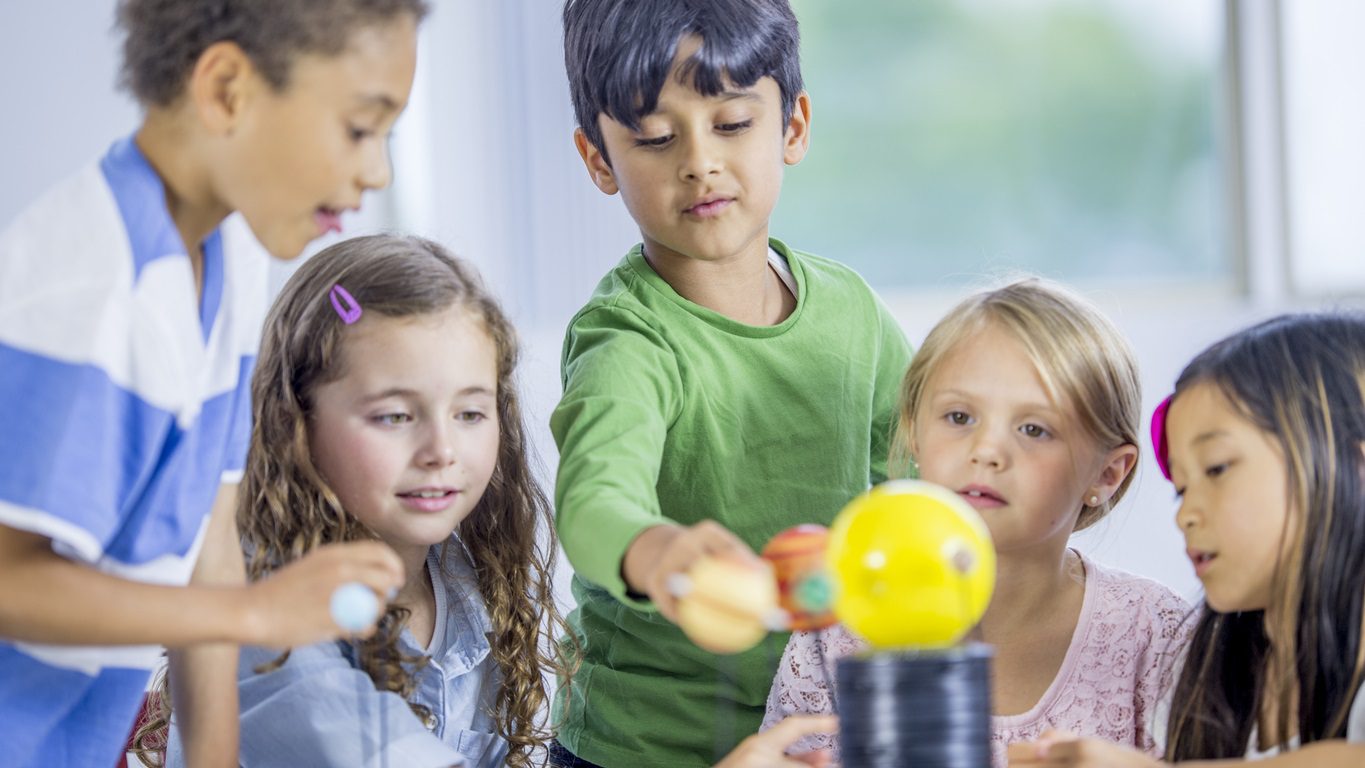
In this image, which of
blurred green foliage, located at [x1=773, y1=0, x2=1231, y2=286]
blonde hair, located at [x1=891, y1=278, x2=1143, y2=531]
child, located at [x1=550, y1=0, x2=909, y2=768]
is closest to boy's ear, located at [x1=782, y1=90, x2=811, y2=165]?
child, located at [x1=550, y1=0, x2=909, y2=768]

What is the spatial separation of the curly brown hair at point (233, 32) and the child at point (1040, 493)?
0.63m

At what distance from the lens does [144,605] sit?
2.63 ft

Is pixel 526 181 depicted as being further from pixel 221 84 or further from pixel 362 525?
pixel 221 84

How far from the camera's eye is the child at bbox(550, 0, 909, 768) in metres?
1.23

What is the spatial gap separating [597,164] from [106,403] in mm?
630

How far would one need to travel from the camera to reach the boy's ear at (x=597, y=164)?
4.40 feet

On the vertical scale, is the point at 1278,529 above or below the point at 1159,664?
above

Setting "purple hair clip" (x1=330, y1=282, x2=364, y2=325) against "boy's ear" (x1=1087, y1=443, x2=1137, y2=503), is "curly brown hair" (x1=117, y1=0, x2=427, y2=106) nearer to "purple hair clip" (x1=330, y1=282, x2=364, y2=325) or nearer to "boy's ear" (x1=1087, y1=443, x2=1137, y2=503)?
"purple hair clip" (x1=330, y1=282, x2=364, y2=325)

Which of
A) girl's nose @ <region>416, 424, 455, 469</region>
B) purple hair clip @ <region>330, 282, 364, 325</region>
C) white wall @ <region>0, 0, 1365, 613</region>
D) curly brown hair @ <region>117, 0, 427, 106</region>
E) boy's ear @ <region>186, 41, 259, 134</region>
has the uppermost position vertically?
white wall @ <region>0, 0, 1365, 613</region>

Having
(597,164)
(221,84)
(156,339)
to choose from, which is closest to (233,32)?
(221,84)

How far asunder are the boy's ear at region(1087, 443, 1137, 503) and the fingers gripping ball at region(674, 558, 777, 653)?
23.0 inches

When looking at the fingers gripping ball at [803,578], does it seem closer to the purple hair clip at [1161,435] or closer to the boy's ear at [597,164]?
the purple hair clip at [1161,435]

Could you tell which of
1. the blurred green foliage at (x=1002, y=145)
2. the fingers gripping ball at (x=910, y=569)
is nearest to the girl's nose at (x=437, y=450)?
the fingers gripping ball at (x=910, y=569)

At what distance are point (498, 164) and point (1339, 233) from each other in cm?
168
